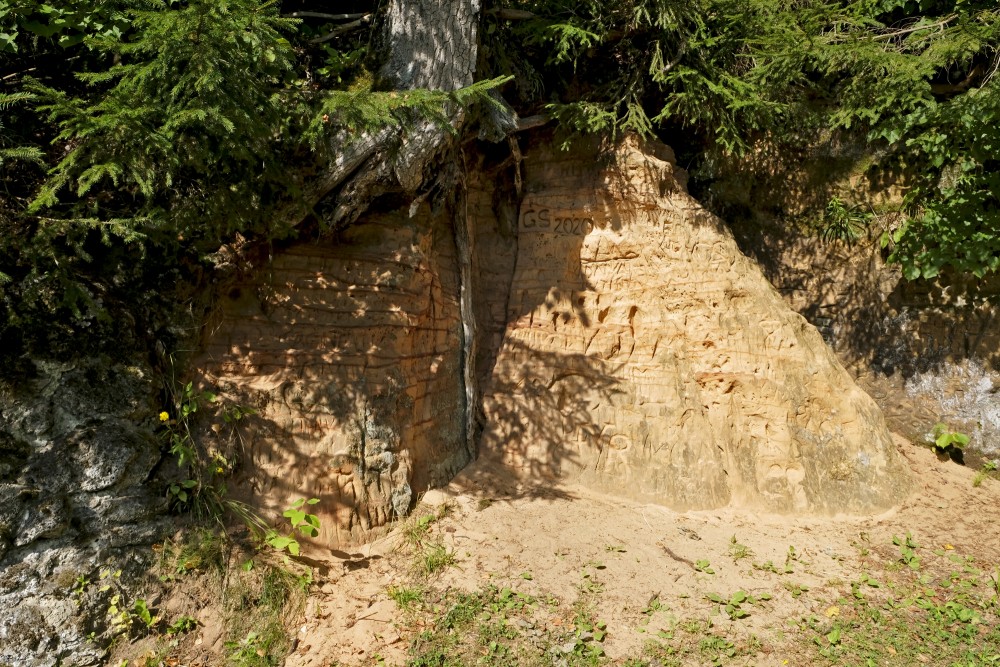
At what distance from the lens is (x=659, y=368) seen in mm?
6566

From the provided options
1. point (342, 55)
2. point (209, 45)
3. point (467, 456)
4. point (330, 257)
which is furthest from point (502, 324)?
point (209, 45)

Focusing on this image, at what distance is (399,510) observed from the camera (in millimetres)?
5438

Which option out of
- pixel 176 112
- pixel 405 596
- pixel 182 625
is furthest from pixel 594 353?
pixel 176 112

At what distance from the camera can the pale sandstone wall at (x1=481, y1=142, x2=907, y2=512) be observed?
20.9 ft

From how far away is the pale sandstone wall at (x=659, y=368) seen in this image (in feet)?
20.9

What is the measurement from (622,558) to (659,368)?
1.97 meters

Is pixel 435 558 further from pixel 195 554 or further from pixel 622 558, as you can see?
pixel 195 554

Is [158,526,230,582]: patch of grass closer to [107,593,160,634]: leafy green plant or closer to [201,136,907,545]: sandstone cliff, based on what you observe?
[107,593,160,634]: leafy green plant

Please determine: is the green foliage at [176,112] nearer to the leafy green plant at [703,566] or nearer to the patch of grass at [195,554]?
the patch of grass at [195,554]

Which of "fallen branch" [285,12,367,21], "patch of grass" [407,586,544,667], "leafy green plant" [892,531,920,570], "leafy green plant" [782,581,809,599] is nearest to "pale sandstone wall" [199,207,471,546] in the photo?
"patch of grass" [407,586,544,667]

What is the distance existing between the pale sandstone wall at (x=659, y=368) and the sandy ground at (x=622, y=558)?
0.28m

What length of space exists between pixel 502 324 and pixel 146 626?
12.8ft

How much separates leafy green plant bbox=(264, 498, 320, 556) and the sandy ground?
211 mm

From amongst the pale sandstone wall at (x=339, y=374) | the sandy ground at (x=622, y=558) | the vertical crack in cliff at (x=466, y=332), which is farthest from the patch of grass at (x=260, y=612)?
the vertical crack in cliff at (x=466, y=332)
